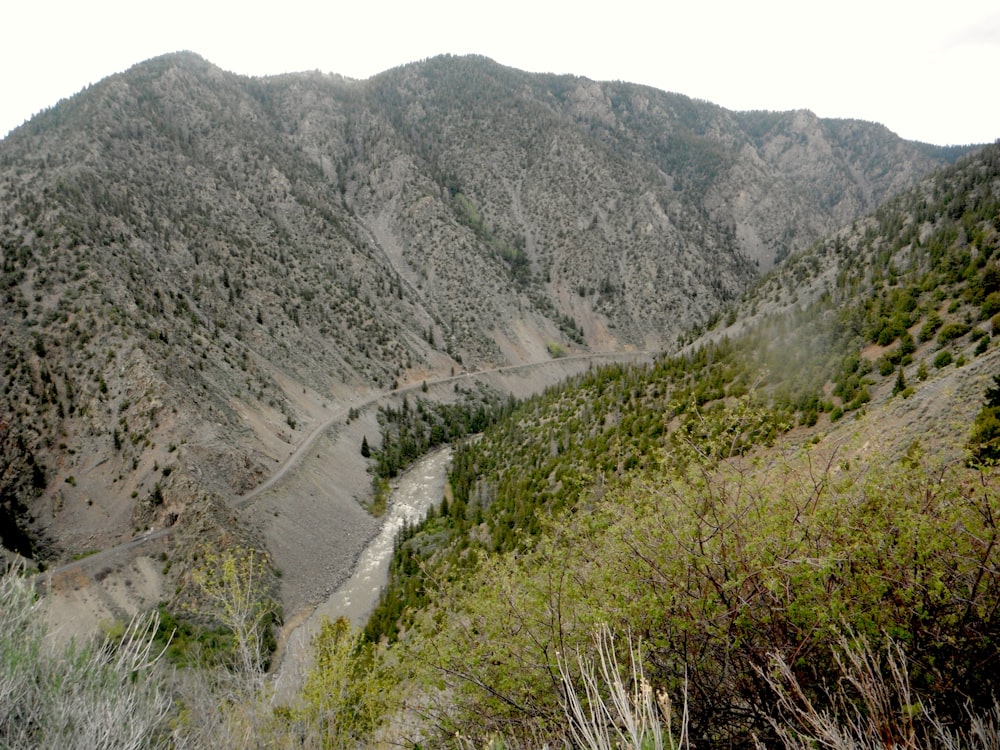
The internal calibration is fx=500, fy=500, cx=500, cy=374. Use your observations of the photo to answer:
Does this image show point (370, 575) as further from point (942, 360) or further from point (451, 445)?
point (942, 360)

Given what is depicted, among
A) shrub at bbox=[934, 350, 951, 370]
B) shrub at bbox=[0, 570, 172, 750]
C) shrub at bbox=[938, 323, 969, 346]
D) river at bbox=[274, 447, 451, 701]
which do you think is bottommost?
river at bbox=[274, 447, 451, 701]

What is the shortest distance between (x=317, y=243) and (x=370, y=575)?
5063 centimetres

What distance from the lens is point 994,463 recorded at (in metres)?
6.75

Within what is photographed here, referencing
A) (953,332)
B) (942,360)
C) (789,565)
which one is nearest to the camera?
(789,565)

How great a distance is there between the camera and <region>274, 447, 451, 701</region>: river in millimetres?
19188

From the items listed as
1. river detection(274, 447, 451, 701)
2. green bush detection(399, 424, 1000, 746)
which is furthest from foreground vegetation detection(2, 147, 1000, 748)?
river detection(274, 447, 451, 701)

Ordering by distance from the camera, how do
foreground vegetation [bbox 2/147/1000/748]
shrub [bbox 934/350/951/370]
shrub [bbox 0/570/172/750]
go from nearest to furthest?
1. foreground vegetation [bbox 2/147/1000/748]
2. shrub [bbox 0/570/172/750]
3. shrub [bbox 934/350/951/370]

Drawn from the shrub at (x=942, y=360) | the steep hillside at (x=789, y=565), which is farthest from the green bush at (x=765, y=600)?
the shrub at (x=942, y=360)

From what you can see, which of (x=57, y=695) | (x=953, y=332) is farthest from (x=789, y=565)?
(x=953, y=332)

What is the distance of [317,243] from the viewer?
66312mm

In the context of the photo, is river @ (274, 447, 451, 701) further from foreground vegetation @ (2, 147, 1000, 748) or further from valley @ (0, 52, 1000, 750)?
foreground vegetation @ (2, 147, 1000, 748)

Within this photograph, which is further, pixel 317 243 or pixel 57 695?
pixel 317 243

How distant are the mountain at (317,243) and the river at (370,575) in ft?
23.4

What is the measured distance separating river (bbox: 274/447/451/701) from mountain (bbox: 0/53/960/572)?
7.14 m
